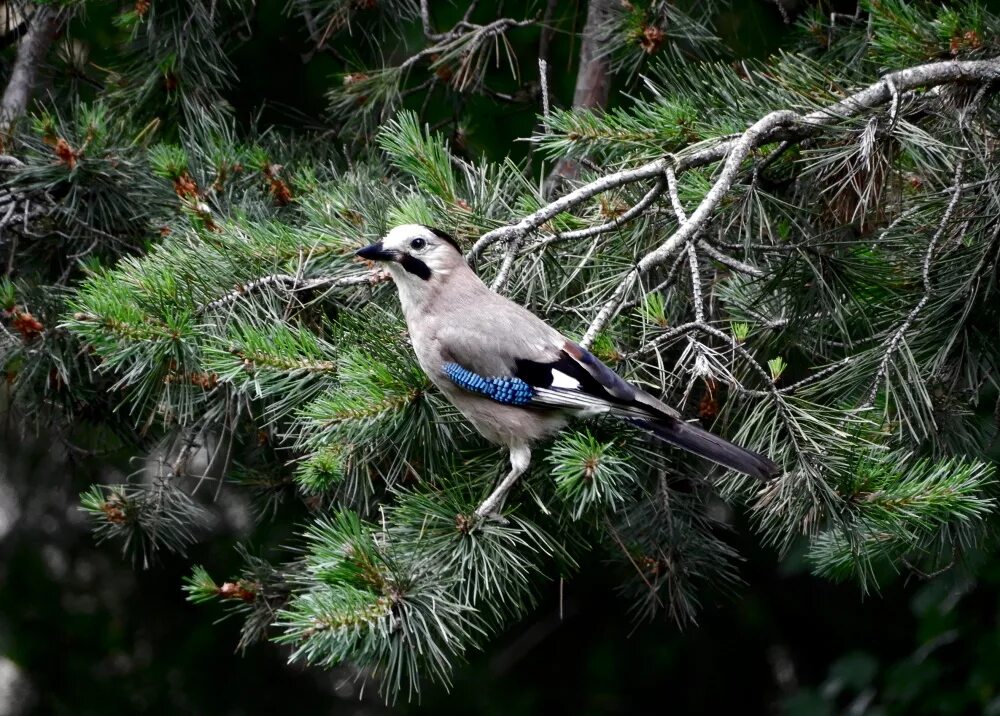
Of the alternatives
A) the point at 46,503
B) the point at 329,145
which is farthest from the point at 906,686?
the point at 46,503

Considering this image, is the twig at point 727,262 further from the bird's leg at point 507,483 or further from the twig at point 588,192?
the bird's leg at point 507,483

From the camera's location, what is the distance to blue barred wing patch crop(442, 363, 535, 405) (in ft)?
7.90

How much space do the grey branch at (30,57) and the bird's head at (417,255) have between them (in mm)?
1585

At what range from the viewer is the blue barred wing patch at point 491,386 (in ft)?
7.90

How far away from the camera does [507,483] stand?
2156 millimetres

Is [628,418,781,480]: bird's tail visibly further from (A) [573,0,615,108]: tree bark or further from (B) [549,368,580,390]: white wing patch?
(A) [573,0,615,108]: tree bark

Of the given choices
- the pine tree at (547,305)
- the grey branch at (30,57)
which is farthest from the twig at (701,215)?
the grey branch at (30,57)

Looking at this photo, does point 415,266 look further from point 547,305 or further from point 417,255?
point 547,305

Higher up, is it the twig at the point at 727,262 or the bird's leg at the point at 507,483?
the twig at the point at 727,262

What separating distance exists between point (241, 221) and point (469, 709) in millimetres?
3278

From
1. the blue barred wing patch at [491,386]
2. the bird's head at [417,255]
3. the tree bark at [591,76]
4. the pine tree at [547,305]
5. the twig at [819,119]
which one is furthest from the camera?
the tree bark at [591,76]

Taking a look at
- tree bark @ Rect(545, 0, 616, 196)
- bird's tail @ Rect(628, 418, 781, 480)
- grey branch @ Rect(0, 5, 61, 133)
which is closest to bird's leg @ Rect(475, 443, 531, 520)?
bird's tail @ Rect(628, 418, 781, 480)

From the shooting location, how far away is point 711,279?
2869mm

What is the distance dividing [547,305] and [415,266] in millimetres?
343
